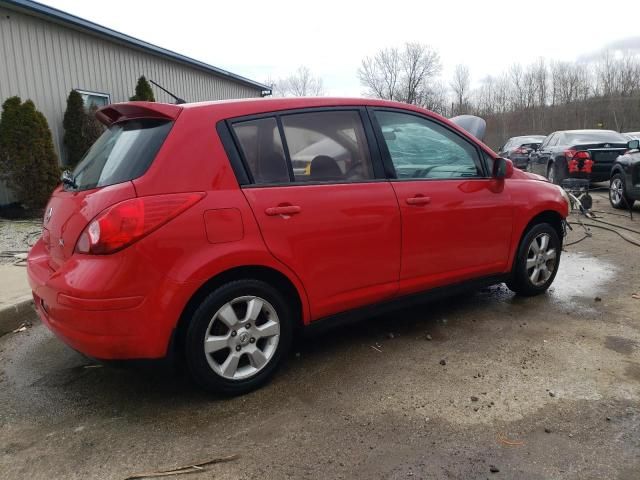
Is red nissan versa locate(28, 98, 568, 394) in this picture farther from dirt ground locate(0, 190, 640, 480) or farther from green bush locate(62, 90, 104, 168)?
green bush locate(62, 90, 104, 168)

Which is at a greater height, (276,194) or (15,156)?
(15,156)

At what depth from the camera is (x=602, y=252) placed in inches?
253

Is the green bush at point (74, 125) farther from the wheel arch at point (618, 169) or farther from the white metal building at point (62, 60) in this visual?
the wheel arch at point (618, 169)

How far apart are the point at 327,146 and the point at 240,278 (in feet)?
3.43

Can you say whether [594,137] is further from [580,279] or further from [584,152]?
[580,279]

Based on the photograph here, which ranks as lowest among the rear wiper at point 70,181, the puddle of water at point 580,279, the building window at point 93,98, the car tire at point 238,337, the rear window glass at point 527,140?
the puddle of water at point 580,279

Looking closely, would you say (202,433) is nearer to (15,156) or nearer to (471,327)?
(471,327)

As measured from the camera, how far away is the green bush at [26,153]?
816 centimetres

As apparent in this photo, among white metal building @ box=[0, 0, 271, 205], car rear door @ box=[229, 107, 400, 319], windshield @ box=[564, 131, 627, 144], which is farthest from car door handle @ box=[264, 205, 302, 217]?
windshield @ box=[564, 131, 627, 144]

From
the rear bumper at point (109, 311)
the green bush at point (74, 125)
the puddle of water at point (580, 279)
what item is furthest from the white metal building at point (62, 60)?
the puddle of water at point (580, 279)

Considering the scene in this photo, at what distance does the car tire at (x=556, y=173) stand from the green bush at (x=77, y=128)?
33.5ft

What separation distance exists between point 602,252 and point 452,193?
381cm

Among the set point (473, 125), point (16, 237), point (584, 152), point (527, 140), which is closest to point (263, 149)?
point (473, 125)

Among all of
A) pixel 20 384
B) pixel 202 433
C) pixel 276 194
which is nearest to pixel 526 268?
pixel 276 194
